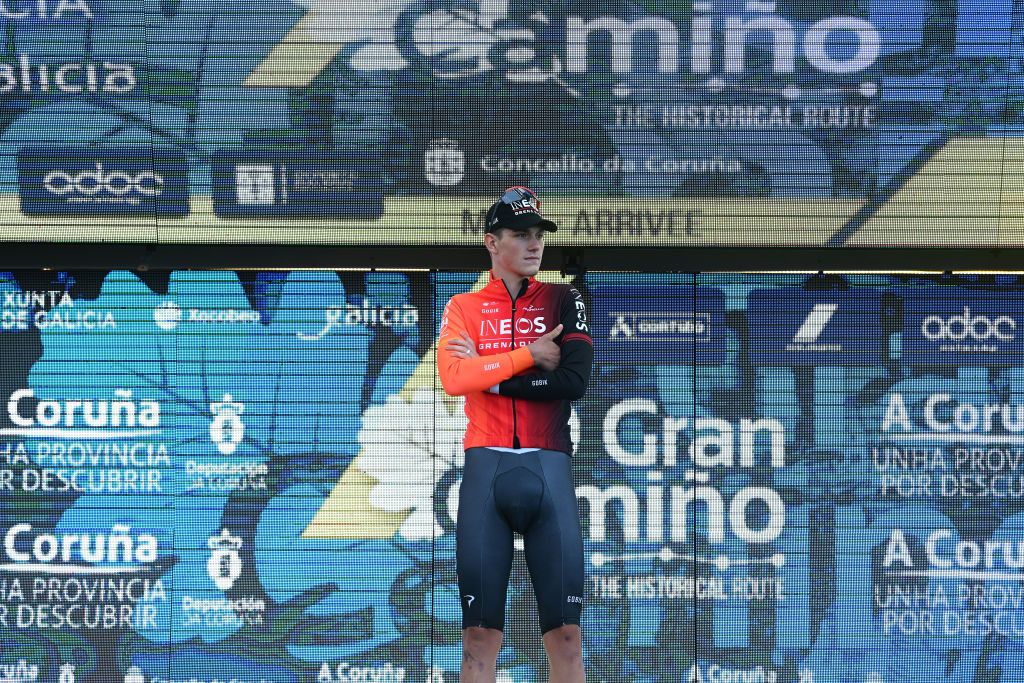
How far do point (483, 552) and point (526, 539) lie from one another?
172mm

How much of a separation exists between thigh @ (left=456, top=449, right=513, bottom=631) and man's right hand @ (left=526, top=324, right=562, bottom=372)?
374mm

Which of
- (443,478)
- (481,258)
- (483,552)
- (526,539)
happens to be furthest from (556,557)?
(481,258)

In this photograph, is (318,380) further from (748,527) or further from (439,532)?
(748,527)

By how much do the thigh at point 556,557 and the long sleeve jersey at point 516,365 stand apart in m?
0.17

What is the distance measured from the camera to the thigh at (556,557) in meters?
3.79

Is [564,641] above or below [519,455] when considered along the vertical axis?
below

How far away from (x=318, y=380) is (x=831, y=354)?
245 centimetres

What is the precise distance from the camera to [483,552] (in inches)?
150

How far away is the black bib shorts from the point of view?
380cm

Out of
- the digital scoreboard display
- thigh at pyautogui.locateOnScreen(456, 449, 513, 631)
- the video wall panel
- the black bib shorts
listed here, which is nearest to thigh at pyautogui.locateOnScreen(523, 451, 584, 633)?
the black bib shorts

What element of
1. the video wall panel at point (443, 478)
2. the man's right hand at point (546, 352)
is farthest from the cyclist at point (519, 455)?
the video wall panel at point (443, 478)

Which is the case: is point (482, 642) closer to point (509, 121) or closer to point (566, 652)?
point (566, 652)

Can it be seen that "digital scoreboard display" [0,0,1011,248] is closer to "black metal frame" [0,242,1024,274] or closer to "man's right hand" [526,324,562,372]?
"black metal frame" [0,242,1024,274]

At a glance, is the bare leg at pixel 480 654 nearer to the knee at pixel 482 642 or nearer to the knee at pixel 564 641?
the knee at pixel 482 642
